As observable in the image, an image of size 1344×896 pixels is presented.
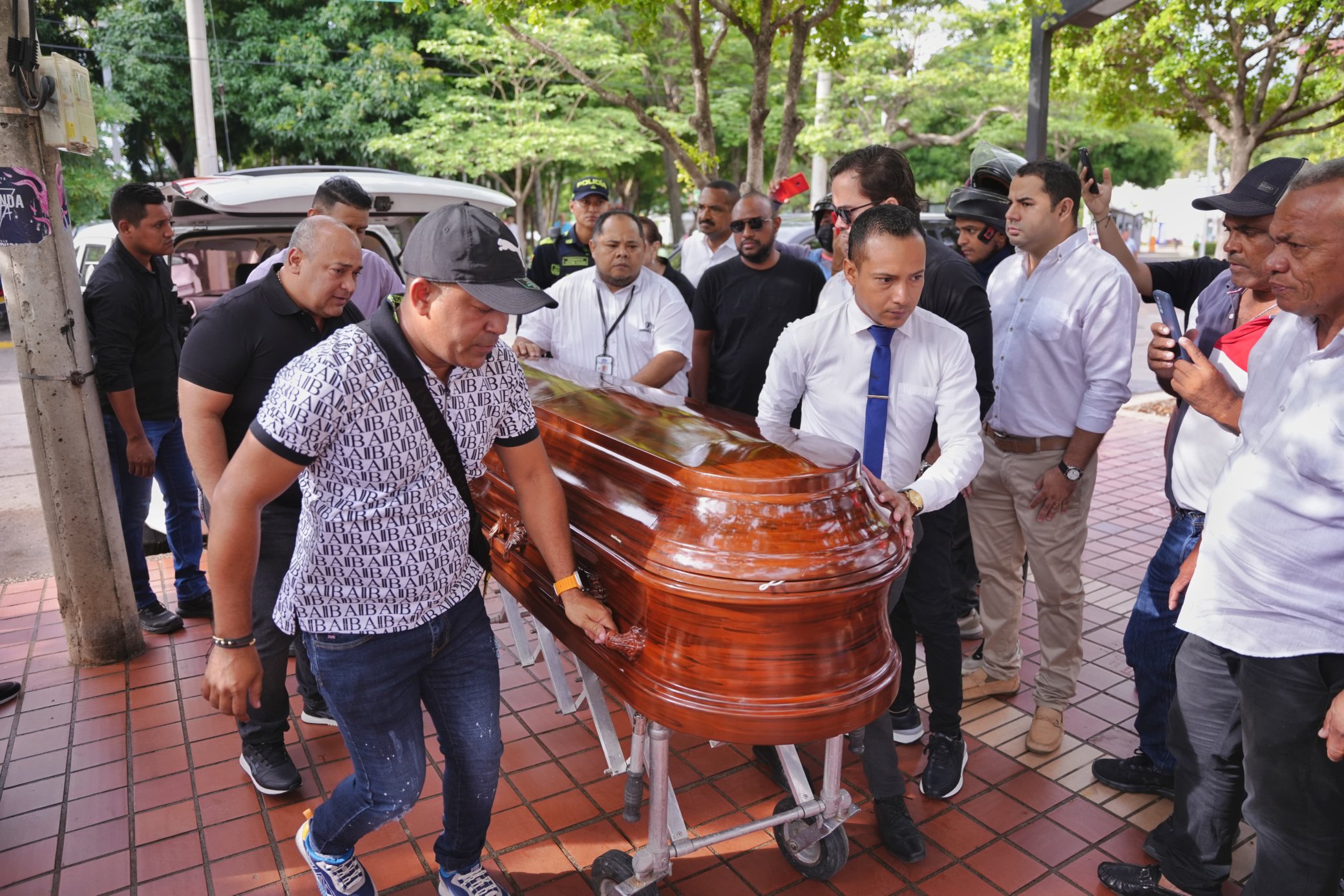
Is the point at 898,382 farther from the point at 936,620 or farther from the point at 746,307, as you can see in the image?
the point at 746,307

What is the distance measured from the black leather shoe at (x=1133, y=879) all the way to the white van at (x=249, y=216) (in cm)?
457

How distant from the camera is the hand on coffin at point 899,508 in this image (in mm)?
2373

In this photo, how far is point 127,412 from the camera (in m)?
4.14

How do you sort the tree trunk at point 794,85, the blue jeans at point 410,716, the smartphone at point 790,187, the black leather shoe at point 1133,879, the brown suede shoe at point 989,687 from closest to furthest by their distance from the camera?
1. the blue jeans at point 410,716
2. the black leather shoe at point 1133,879
3. the brown suede shoe at point 989,687
4. the tree trunk at point 794,85
5. the smartphone at point 790,187

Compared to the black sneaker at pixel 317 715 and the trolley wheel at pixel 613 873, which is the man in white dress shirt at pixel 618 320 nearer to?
the black sneaker at pixel 317 715

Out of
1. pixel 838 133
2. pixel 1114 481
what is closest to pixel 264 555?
pixel 1114 481

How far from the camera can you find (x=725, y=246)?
5820 millimetres

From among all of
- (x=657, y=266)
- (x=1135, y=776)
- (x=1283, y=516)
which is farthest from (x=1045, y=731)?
(x=657, y=266)

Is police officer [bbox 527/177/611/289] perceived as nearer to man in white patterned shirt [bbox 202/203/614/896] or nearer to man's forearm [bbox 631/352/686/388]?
man's forearm [bbox 631/352/686/388]

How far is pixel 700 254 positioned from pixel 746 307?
2.17 m

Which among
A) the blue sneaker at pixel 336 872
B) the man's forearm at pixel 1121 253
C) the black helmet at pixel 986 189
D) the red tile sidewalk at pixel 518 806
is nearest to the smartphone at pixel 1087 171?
the man's forearm at pixel 1121 253

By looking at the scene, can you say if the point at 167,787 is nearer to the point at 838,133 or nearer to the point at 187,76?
the point at 187,76

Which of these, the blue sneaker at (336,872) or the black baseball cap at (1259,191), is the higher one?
the black baseball cap at (1259,191)

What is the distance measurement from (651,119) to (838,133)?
45.8 feet
